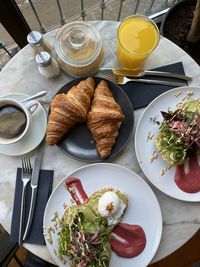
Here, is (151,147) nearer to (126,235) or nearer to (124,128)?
(124,128)

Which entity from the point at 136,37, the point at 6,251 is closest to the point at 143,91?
the point at 136,37

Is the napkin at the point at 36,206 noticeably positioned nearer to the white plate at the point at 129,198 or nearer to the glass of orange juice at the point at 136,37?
the white plate at the point at 129,198

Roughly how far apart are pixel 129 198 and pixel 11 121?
0.45m

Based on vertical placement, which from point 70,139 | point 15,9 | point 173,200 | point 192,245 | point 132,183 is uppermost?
point 15,9

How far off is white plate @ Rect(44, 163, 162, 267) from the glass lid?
0.37 meters

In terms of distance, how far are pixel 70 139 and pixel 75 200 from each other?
20 cm

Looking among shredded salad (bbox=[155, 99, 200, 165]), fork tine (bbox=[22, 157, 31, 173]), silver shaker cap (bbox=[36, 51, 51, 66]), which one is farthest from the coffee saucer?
shredded salad (bbox=[155, 99, 200, 165])

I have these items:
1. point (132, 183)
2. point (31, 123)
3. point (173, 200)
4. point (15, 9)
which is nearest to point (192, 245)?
point (173, 200)

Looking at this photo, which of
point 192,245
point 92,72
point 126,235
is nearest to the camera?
point 126,235

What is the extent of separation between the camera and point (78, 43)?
3.78 ft

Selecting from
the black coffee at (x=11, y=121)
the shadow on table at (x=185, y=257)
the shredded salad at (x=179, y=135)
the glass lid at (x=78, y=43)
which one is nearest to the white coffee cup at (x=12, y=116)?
the black coffee at (x=11, y=121)

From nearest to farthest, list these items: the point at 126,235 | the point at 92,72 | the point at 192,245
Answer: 1. the point at 126,235
2. the point at 92,72
3. the point at 192,245

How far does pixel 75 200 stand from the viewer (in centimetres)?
111

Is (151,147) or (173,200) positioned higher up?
(151,147)
